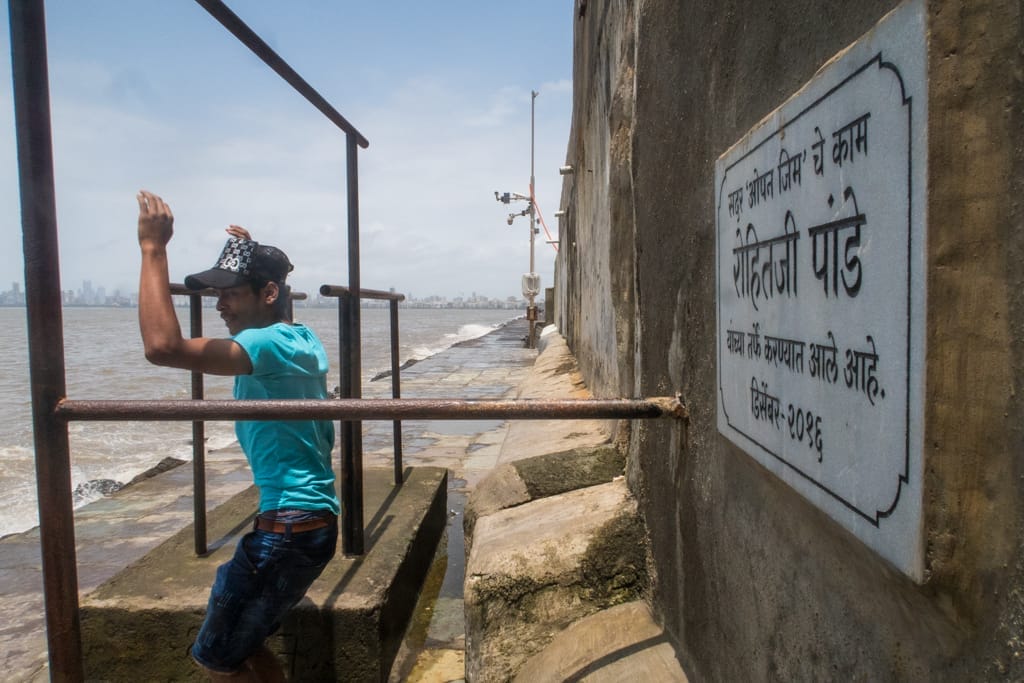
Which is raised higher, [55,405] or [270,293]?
[270,293]

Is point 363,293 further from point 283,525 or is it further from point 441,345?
point 441,345

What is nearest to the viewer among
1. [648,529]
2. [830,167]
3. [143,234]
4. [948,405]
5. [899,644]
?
[948,405]

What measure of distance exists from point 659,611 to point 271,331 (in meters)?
1.36

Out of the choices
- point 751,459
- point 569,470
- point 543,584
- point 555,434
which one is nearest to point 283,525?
point 543,584

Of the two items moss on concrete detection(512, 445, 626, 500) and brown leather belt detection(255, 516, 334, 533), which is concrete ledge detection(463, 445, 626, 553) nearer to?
moss on concrete detection(512, 445, 626, 500)

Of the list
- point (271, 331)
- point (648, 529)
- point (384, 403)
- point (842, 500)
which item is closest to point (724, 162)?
point (842, 500)

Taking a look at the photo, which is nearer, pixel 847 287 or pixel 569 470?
pixel 847 287

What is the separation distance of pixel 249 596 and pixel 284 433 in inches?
18.8

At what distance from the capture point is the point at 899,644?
83cm

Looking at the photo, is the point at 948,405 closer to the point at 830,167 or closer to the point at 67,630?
the point at 830,167

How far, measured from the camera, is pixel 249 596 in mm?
2100

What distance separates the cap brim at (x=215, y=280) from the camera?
2172mm

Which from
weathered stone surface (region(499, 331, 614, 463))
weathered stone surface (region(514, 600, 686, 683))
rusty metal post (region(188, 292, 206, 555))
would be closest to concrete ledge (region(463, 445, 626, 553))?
weathered stone surface (region(499, 331, 614, 463))

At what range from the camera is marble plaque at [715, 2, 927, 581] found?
76 cm
